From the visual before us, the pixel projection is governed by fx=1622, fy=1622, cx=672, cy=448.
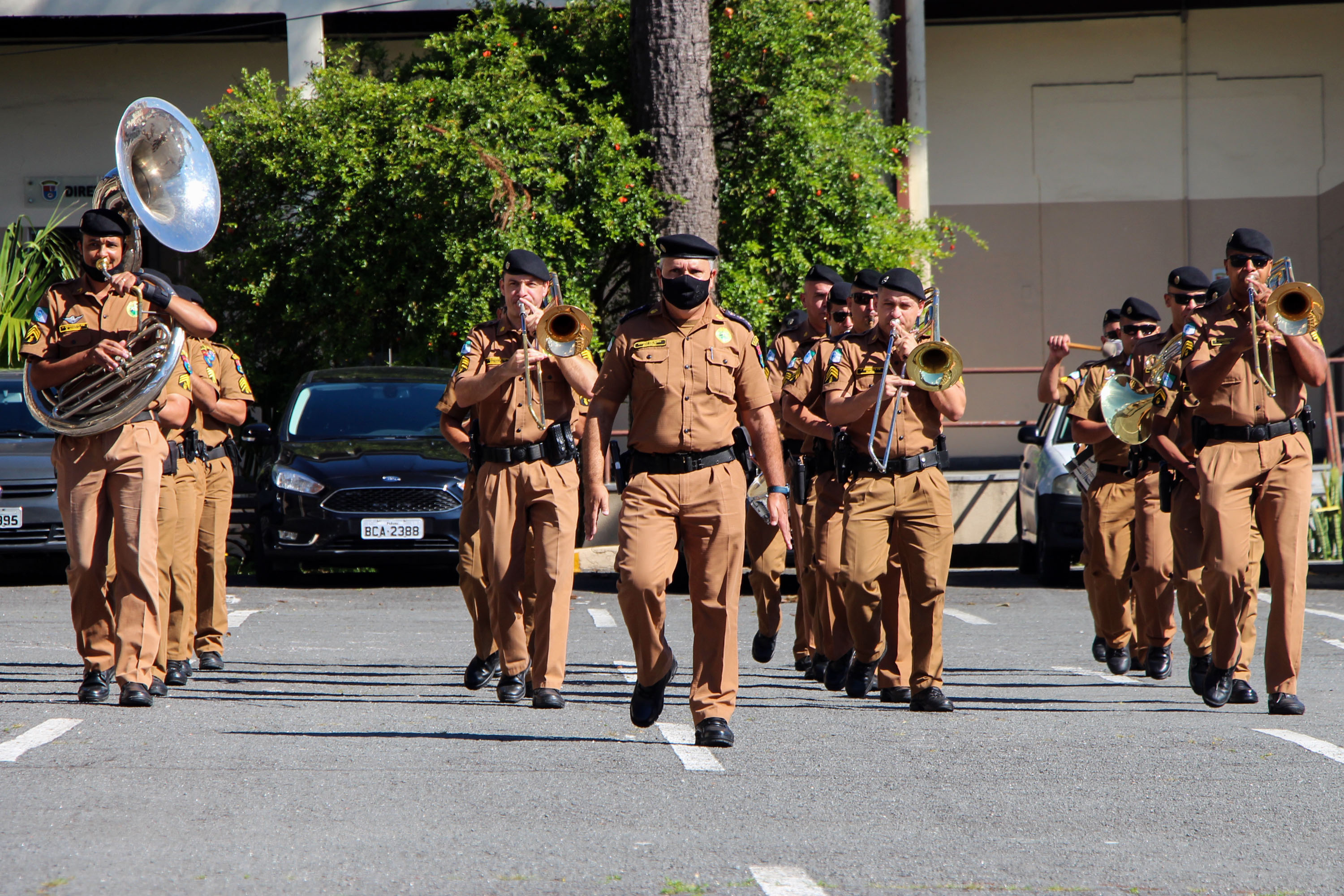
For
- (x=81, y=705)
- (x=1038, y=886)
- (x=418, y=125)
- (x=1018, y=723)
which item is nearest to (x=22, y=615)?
(x=81, y=705)

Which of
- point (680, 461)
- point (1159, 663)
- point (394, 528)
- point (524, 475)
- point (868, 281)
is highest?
point (868, 281)

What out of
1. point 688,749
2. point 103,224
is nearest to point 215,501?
point 103,224

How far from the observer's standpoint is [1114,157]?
21.9 m

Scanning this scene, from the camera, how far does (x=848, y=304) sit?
28.6ft

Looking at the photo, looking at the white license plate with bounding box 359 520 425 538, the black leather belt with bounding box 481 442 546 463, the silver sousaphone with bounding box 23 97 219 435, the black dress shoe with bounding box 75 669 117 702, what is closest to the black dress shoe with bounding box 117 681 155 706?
the black dress shoe with bounding box 75 669 117 702

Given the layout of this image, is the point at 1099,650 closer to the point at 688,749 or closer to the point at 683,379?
the point at 688,749

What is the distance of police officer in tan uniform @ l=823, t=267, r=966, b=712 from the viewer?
7.32 m

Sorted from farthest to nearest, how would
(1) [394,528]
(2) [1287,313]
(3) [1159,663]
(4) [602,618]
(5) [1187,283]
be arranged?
1. (1) [394,528]
2. (4) [602,618]
3. (5) [1187,283]
4. (3) [1159,663]
5. (2) [1287,313]

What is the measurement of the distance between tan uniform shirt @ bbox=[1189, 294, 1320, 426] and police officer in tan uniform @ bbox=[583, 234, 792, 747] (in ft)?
7.31

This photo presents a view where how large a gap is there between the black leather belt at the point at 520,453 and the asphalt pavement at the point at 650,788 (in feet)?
3.71

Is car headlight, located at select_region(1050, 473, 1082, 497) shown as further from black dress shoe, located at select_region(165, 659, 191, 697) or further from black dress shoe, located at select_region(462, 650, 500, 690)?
black dress shoe, located at select_region(165, 659, 191, 697)

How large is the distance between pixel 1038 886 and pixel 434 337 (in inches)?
449

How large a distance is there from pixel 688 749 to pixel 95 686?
282 centimetres

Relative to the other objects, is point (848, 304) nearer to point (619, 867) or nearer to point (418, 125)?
point (619, 867)
